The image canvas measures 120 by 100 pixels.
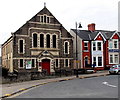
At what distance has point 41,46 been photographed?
34.9 metres

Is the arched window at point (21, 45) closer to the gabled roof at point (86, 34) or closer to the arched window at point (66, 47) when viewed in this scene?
the arched window at point (66, 47)

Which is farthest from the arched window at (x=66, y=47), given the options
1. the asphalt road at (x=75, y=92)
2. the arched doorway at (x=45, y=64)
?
the asphalt road at (x=75, y=92)

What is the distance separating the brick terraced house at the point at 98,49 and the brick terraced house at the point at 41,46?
409 cm

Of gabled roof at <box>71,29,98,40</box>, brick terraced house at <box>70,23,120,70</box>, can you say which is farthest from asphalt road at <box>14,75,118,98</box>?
gabled roof at <box>71,29,98,40</box>

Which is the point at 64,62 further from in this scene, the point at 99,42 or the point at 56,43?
the point at 99,42

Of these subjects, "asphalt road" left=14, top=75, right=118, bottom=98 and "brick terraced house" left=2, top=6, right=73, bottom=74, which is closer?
"asphalt road" left=14, top=75, right=118, bottom=98

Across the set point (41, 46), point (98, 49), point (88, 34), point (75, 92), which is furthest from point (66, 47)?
point (75, 92)

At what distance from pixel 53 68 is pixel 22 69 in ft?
17.3

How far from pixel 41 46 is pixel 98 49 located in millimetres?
12814

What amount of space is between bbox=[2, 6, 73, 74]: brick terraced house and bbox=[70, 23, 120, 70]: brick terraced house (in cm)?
409

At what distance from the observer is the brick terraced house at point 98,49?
4038cm

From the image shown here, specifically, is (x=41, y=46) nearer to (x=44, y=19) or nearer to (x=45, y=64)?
(x=45, y=64)

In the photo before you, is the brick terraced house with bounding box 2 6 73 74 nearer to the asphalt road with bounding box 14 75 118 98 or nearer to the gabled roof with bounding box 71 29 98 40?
the gabled roof with bounding box 71 29 98 40

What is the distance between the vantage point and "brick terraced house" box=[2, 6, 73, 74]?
33156 mm
